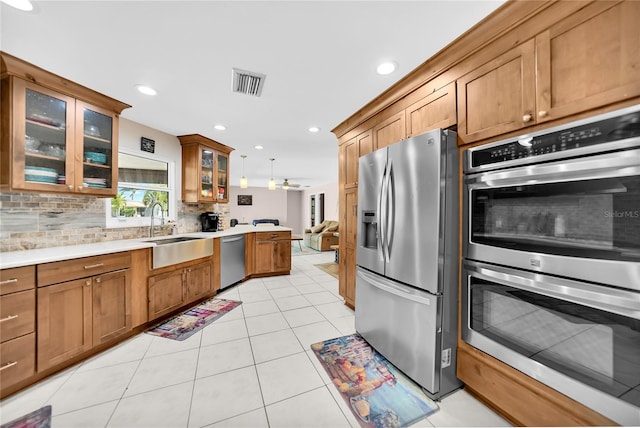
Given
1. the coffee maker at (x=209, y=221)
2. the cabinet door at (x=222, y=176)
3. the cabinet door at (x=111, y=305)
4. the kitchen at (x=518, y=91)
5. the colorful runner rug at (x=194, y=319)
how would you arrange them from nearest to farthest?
the kitchen at (x=518, y=91) < the cabinet door at (x=111, y=305) < the colorful runner rug at (x=194, y=319) < the coffee maker at (x=209, y=221) < the cabinet door at (x=222, y=176)

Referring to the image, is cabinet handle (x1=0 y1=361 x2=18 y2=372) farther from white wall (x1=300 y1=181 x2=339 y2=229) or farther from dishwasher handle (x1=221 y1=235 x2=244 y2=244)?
white wall (x1=300 y1=181 x2=339 y2=229)

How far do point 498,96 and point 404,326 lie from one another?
1.63 meters

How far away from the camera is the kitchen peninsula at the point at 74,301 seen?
61.6 inches

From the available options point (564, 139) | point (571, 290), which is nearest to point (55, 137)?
point (564, 139)

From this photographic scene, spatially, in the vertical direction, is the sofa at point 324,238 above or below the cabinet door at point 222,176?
below

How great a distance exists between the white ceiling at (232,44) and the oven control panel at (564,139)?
31.4 inches

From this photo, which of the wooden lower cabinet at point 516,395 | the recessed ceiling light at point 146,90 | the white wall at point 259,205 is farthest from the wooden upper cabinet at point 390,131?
Answer: the white wall at point 259,205

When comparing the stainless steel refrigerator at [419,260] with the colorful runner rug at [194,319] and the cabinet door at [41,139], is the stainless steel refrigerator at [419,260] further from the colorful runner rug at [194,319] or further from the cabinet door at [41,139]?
the cabinet door at [41,139]

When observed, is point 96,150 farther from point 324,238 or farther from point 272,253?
point 324,238

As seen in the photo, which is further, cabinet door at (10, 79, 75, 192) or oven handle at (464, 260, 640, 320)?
cabinet door at (10, 79, 75, 192)

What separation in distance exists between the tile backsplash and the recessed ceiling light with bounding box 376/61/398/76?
328 centimetres

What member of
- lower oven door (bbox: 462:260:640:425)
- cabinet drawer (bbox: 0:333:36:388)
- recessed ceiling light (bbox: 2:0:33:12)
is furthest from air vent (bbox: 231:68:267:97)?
cabinet drawer (bbox: 0:333:36:388)

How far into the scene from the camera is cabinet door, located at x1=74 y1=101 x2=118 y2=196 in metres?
2.22

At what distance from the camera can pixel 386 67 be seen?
1.88m
